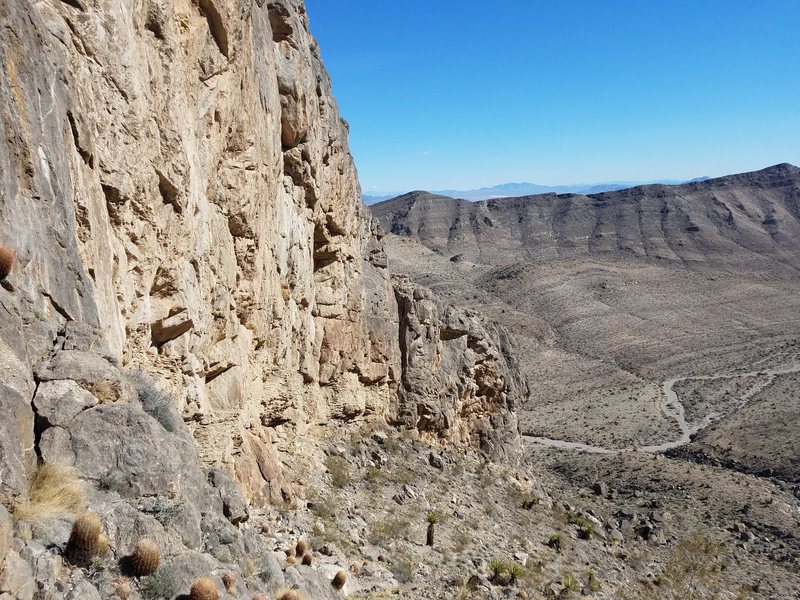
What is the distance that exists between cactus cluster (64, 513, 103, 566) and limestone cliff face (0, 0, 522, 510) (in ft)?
2.30

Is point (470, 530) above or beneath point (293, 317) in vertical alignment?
beneath

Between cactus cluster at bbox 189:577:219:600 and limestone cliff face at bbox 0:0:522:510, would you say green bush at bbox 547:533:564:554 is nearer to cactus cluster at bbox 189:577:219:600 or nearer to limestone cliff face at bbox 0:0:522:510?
limestone cliff face at bbox 0:0:522:510

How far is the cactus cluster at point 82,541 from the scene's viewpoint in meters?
5.14

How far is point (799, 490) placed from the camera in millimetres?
31438

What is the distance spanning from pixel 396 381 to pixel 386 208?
13152 centimetres

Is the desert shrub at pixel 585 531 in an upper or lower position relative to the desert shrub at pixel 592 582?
lower

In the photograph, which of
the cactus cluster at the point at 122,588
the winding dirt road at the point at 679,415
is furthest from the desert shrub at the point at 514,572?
the winding dirt road at the point at 679,415

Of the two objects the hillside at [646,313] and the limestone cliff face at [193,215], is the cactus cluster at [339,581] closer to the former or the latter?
the limestone cliff face at [193,215]

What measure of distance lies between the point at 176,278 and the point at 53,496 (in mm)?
5616

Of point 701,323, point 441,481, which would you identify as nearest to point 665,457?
point 441,481

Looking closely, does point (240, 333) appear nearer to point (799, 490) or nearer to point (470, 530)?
point (470, 530)

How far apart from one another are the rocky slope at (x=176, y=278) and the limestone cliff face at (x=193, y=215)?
0.13 ft

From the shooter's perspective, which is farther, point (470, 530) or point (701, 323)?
point (701, 323)

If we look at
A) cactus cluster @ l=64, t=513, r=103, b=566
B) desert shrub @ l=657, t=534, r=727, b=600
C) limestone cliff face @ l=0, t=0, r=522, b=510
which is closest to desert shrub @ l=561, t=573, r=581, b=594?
desert shrub @ l=657, t=534, r=727, b=600
